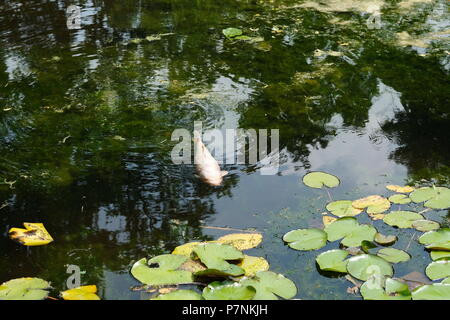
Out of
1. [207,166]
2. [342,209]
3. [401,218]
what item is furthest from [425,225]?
[207,166]

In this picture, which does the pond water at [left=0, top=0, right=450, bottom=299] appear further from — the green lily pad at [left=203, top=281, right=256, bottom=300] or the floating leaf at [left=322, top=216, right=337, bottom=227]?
the green lily pad at [left=203, top=281, right=256, bottom=300]

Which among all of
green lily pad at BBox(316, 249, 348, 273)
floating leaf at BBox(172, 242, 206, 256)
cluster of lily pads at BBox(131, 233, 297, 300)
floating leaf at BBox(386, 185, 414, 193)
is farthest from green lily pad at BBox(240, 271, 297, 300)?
floating leaf at BBox(386, 185, 414, 193)

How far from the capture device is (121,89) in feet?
10.2

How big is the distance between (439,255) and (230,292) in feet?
2.37

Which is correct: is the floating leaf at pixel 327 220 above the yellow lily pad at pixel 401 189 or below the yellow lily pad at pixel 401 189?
below

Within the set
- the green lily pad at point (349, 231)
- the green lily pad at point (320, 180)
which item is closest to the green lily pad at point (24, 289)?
the green lily pad at point (349, 231)

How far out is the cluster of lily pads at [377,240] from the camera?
164 cm

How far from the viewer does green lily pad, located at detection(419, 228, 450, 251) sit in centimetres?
184

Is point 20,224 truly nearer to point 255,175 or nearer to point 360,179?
point 255,175

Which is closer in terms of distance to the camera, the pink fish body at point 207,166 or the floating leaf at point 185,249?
the floating leaf at point 185,249

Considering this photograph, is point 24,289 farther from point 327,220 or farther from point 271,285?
point 327,220

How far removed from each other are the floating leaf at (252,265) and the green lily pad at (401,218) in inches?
20.2

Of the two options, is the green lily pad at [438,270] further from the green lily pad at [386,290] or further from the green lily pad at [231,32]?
the green lily pad at [231,32]
